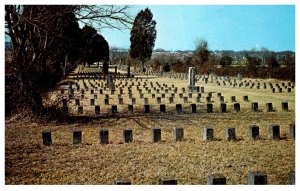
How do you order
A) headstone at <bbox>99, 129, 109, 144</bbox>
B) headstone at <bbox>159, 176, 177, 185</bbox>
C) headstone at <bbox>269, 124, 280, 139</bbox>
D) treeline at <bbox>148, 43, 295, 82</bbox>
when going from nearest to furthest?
1. headstone at <bbox>159, 176, 177, 185</bbox>
2. headstone at <bbox>99, 129, 109, 144</bbox>
3. headstone at <bbox>269, 124, 280, 139</bbox>
4. treeline at <bbox>148, 43, 295, 82</bbox>

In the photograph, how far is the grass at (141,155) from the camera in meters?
5.64

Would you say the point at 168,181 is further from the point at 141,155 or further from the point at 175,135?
the point at 175,135

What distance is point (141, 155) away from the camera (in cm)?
675

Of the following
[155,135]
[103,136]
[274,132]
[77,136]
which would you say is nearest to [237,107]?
[274,132]

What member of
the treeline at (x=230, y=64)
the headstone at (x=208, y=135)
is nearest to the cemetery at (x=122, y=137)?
the headstone at (x=208, y=135)

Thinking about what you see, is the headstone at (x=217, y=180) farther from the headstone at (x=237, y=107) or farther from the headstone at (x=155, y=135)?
the headstone at (x=237, y=107)

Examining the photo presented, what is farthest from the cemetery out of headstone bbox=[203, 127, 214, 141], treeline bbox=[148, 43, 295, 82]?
treeline bbox=[148, 43, 295, 82]

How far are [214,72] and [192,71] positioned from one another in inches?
666

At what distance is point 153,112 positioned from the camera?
40.1 ft

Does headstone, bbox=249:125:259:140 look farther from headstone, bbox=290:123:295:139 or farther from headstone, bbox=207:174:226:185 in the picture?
headstone, bbox=207:174:226:185

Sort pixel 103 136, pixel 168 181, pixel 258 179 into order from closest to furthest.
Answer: pixel 168 181 < pixel 258 179 < pixel 103 136

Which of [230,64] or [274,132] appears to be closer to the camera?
[274,132]

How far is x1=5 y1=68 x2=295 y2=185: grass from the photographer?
564 centimetres
